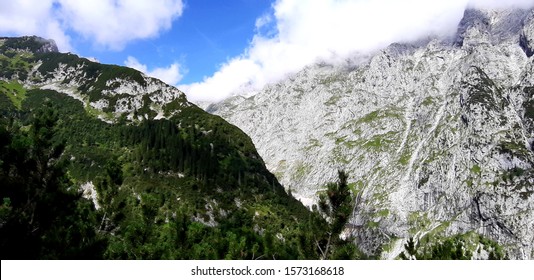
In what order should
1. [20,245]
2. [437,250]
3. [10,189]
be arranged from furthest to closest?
[437,250] < [10,189] < [20,245]

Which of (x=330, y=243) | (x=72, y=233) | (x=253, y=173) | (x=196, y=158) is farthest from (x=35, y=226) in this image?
(x=253, y=173)

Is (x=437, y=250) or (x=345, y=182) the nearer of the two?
(x=345, y=182)

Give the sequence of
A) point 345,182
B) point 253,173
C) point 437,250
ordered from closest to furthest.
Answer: point 345,182 → point 437,250 → point 253,173

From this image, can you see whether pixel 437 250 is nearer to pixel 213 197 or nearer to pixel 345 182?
pixel 345 182

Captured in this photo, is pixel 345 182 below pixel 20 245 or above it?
above
